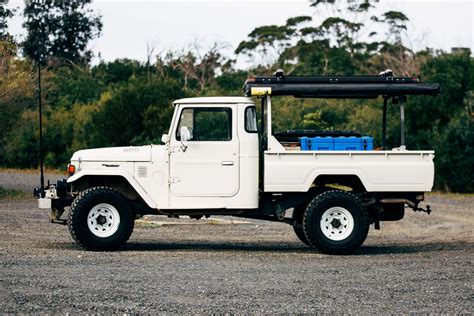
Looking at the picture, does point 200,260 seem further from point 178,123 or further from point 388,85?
point 388,85

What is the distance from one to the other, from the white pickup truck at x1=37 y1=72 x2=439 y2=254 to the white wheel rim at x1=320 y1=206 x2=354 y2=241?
0.6 inches

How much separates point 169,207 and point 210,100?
1.70m

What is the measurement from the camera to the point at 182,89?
3769 centimetres

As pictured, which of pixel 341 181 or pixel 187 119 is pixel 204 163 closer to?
pixel 187 119

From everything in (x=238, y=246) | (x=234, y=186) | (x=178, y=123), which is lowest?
(x=238, y=246)

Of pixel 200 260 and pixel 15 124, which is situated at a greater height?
pixel 15 124

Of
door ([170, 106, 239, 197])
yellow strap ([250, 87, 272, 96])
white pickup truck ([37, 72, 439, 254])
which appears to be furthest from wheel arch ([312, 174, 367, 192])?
yellow strap ([250, 87, 272, 96])

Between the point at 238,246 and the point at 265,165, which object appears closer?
the point at 265,165

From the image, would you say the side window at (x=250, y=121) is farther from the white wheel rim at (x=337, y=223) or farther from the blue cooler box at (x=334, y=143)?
the white wheel rim at (x=337, y=223)

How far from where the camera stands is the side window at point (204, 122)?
15008mm

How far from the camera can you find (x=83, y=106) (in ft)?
140

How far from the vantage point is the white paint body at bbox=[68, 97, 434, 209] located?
14.9 m

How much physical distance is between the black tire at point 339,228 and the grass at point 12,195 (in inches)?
539

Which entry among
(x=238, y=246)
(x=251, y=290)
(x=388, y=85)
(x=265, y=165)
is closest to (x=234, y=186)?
(x=265, y=165)
